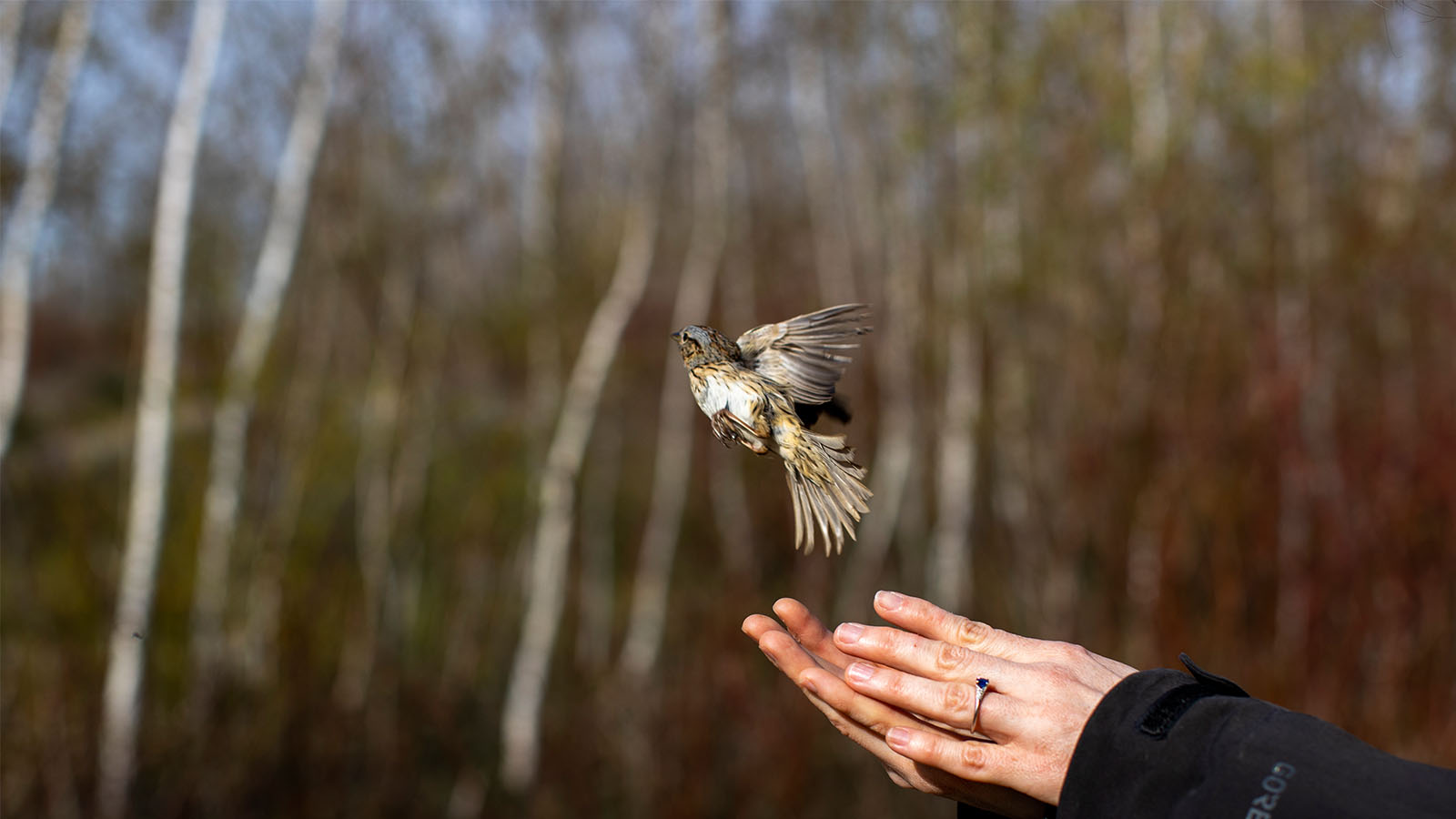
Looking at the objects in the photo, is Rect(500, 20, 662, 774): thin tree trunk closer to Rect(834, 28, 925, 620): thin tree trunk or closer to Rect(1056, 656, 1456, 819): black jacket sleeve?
Rect(834, 28, 925, 620): thin tree trunk

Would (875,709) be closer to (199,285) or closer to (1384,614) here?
(1384,614)

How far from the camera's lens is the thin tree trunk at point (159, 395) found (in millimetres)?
5207

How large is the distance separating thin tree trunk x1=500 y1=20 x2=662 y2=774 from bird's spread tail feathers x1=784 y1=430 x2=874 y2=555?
4858 mm

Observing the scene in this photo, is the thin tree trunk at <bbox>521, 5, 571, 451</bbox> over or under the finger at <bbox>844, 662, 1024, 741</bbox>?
over

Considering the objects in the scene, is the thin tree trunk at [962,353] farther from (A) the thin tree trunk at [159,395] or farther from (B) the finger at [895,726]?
(B) the finger at [895,726]

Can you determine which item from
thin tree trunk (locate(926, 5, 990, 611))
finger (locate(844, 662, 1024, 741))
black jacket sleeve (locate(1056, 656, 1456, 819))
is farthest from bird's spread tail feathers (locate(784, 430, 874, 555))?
thin tree trunk (locate(926, 5, 990, 611))

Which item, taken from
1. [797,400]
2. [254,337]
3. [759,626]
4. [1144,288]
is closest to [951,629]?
[759,626]

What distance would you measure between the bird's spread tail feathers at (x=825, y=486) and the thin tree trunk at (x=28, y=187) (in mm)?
5157

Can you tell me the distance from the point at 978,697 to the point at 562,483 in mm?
5375

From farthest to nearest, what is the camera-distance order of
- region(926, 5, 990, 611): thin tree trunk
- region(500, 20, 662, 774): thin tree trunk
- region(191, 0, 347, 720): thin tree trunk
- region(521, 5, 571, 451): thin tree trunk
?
region(926, 5, 990, 611): thin tree trunk < region(521, 5, 571, 451): thin tree trunk < region(500, 20, 662, 774): thin tree trunk < region(191, 0, 347, 720): thin tree trunk

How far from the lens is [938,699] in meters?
1.51

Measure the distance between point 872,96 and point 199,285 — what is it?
6.84 meters

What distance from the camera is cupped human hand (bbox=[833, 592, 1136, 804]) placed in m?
1.46

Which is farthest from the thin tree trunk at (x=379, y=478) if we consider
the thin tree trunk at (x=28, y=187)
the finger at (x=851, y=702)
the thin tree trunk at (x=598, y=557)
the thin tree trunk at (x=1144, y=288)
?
the finger at (x=851, y=702)
